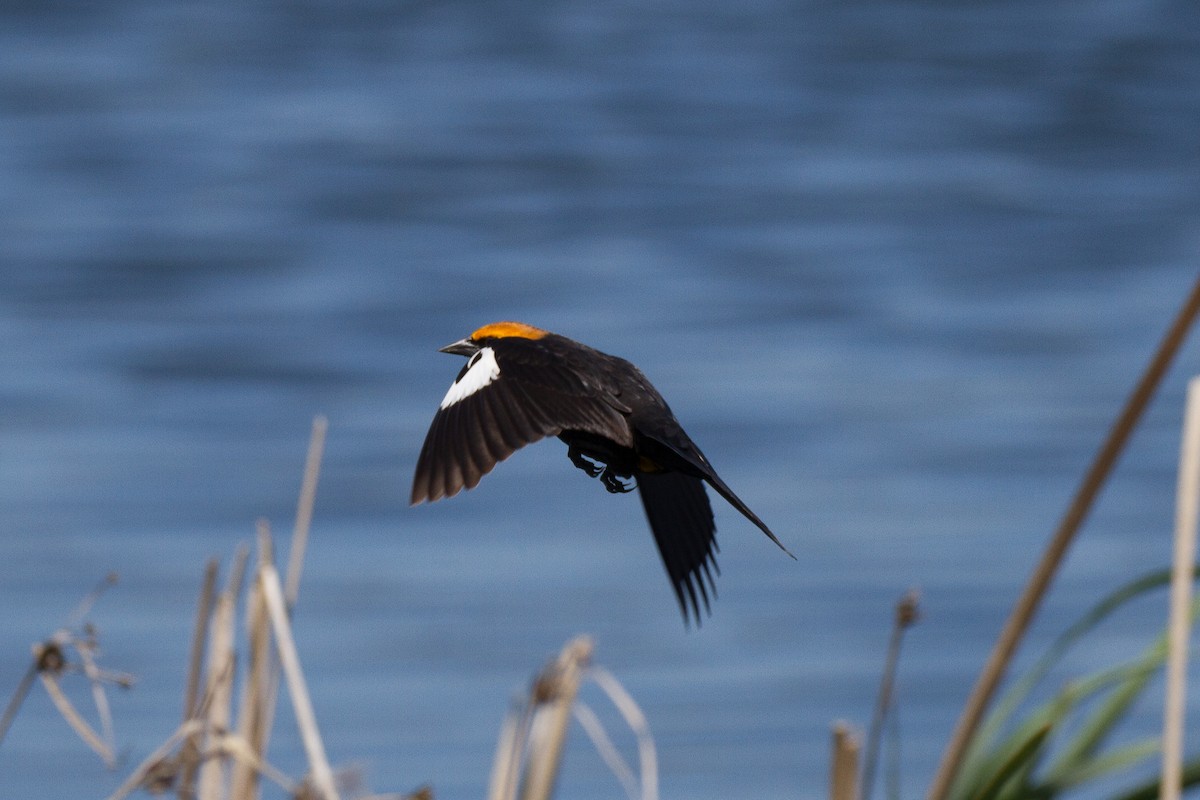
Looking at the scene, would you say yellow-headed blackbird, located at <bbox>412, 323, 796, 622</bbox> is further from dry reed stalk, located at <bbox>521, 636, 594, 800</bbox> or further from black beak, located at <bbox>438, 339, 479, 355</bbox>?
dry reed stalk, located at <bbox>521, 636, 594, 800</bbox>

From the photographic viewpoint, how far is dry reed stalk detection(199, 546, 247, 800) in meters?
1.86

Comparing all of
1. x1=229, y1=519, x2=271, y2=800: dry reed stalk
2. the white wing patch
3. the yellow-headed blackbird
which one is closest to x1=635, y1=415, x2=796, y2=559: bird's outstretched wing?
the yellow-headed blackbird

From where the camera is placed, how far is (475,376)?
2.58m

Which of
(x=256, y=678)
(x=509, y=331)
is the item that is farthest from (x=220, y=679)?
(x=509, y=331)

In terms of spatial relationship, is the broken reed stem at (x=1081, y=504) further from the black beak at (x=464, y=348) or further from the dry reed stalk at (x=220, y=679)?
the black beak at (x=464, y=348)

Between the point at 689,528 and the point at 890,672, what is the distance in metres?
1.24

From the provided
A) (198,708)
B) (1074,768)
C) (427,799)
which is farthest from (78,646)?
(1074,768)

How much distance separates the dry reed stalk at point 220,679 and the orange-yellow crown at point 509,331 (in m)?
0.75

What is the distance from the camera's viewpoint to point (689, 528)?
2.70m

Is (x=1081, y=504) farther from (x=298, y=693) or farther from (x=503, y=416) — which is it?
(x=503, y=416)

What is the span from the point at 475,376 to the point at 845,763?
1359mm

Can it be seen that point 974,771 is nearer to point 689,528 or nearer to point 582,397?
point 582,397

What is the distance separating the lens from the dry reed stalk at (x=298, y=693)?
1.54 m

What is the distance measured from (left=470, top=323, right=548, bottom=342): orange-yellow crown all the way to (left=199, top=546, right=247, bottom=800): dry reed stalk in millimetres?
750
